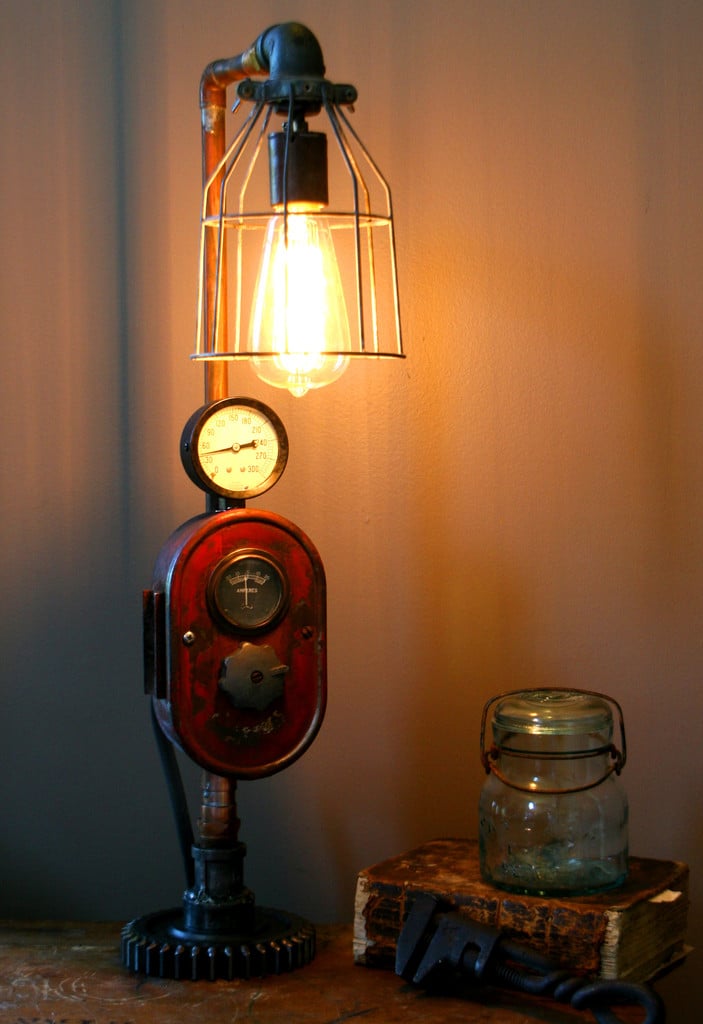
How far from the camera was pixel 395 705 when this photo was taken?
213cm

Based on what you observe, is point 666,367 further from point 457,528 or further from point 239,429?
point 239,429

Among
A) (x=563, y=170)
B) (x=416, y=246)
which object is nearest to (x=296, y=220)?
(x=416, y=246)

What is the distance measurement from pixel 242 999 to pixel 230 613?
496 mm

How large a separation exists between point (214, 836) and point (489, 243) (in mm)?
1034

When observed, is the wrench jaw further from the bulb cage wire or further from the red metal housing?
the bulb cage wire

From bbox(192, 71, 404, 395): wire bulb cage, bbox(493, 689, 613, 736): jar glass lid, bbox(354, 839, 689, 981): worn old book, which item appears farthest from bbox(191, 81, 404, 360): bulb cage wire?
bbox(354, 839, 689, 981): worn old book

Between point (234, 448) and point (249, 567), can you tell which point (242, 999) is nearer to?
point (249, 567)

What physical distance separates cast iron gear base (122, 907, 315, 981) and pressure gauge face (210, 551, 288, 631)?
43 cm

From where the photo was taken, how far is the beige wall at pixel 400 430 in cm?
206

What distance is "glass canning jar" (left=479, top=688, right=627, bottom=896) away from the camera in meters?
1.71

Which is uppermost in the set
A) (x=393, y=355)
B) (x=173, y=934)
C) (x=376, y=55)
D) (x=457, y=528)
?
(x=376, y=55)

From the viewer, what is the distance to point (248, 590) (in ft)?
5.62

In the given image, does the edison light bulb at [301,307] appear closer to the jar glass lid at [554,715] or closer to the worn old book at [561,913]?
the jar glass lid at [554,715]

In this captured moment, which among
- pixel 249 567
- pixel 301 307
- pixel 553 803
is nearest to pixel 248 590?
pixel 249 567
